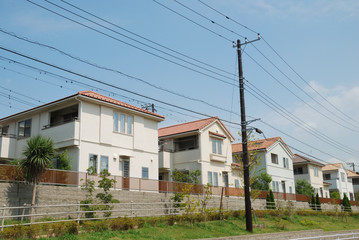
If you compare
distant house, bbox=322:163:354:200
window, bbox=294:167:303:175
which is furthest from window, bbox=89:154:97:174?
distant house, bbox=322:163:354:200

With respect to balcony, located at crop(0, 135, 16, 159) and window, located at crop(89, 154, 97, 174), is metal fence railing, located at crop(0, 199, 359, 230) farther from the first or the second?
balcony, located at crop(0, 135, 16, 159)

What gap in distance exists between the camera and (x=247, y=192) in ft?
75.2

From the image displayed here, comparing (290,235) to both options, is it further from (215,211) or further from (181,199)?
(181,199)

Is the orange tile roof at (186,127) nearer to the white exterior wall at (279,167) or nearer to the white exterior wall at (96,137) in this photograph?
the white exterior wall at (96,137)

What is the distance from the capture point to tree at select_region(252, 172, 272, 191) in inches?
1688

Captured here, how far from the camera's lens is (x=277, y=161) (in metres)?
49.8

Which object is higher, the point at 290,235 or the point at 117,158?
the point at 117,158

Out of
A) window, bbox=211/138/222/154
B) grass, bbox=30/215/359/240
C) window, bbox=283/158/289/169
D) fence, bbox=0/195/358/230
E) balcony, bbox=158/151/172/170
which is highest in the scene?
window, bbox=211/138/222/154

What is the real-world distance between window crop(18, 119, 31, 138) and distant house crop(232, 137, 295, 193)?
25165mm

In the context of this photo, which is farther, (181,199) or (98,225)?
(181,199)

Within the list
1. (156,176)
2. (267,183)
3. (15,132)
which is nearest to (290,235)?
(156,176)

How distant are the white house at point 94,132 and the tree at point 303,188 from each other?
28.6m

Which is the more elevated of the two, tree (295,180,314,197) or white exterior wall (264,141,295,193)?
white exterior wall (264,141,295,193)

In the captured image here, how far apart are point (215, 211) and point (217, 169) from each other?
12293 millimetres
